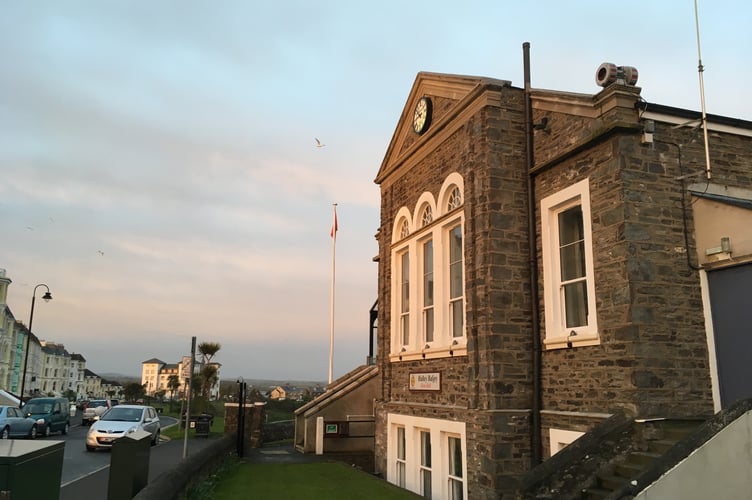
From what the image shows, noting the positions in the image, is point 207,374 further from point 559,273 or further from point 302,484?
point 559,273

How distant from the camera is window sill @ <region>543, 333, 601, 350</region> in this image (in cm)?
995

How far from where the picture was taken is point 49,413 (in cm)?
2950

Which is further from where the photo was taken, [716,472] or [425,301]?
[425,301]

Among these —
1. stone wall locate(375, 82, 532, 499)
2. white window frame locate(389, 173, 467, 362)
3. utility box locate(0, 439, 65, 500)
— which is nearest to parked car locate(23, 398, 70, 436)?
white window frame locate(389, 173, 467, 362)

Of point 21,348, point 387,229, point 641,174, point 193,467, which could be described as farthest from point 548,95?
point 21,348

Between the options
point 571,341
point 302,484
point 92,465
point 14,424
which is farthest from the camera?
point 14,424

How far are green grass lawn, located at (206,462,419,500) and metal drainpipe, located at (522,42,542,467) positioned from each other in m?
3.44

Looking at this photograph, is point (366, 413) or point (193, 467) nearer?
point (193, 467)

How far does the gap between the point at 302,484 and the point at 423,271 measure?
5.92 m

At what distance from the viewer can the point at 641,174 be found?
9766 mm

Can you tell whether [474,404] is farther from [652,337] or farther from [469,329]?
[652,337]

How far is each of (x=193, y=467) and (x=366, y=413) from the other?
11078mm

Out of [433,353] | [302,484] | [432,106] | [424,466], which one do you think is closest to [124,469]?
[302,484]

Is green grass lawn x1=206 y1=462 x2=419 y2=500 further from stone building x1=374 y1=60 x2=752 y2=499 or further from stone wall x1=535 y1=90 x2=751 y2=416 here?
stone wall x1=535 y1=90 x2=751 y2=416
